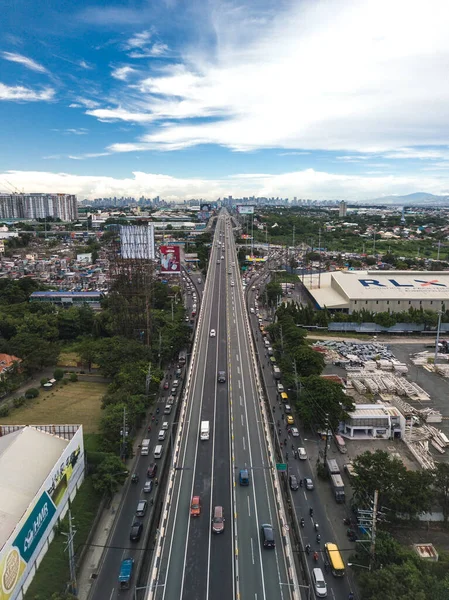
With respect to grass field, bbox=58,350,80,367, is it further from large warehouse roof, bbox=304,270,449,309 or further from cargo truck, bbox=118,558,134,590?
large warehouse roof, bbox=304,270,449,309

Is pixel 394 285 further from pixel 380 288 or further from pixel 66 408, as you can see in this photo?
pixel 66 408

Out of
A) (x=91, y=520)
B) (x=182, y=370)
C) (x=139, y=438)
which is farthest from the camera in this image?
A: (x=182, y=370)

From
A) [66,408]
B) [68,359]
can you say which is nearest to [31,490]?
[66,408]

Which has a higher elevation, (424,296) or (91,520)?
(424,296)

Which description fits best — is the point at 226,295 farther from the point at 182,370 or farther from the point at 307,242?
the point at 307,242

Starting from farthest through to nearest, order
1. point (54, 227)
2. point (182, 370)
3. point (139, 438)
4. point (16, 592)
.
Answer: point (54, 227), point (182, 370), point (139, 438), point (16, 592)

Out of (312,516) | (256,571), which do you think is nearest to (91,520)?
(256,571)
